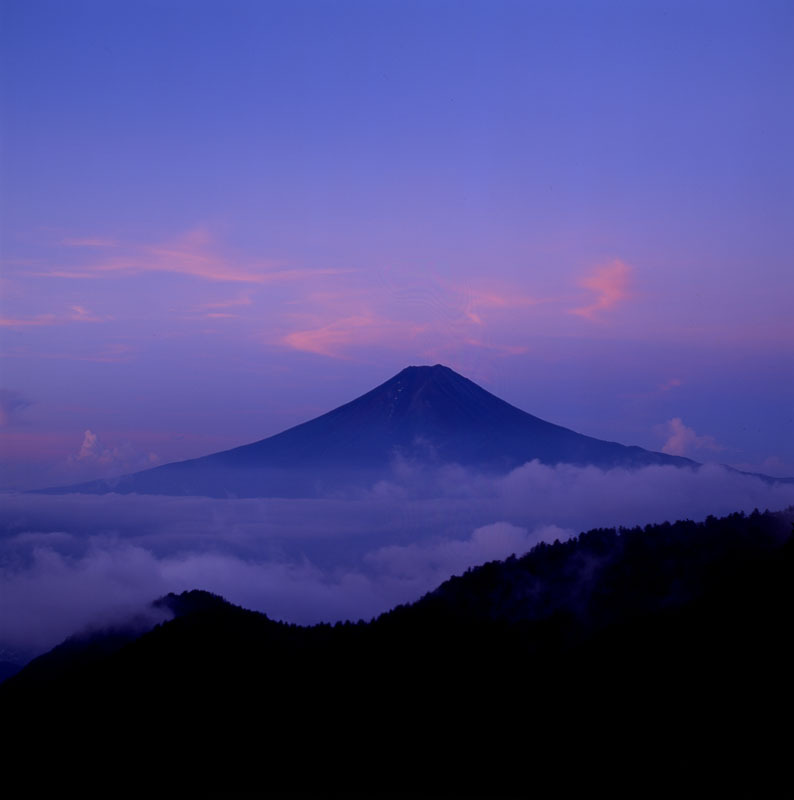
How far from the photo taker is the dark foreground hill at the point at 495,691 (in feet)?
171

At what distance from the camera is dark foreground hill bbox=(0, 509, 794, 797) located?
52.0 metres

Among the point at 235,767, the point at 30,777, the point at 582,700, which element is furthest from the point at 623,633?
the point at 30,777

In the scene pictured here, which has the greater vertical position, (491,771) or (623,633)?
(623,633)

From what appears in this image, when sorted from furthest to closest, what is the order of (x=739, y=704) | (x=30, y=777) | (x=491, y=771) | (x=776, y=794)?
1. (x=30, y=777)
2. (x=491, y=771)
3. (x=739, y=704)
4. (x=776, y=794)

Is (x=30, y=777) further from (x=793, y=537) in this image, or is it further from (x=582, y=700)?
(x=793, y=537)

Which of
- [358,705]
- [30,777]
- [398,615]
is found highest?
[398,615]

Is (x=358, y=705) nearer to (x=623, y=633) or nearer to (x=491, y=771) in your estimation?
(x=491, y=771)

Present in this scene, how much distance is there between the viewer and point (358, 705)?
72375 mm

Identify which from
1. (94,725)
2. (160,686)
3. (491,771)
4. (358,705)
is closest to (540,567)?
(358,705)

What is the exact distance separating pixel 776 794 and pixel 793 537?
91.9 feet

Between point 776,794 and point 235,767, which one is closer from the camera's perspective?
point 776,794

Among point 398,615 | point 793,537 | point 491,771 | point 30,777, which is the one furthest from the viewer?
point 398,615

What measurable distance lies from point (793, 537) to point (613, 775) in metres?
23.4

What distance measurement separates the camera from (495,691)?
69.2m
